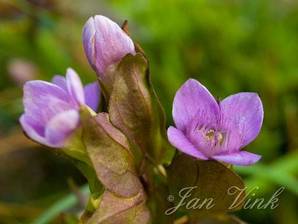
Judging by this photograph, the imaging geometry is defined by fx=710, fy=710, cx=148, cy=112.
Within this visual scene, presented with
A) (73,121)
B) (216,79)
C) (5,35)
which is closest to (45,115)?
(73,121)

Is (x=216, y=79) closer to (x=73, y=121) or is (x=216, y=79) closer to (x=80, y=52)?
(x=80, y=52)

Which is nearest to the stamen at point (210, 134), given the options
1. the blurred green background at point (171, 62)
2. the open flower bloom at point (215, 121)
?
the open flower bloom at point (215, 121)

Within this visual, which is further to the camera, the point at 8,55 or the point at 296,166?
the point at 8,55

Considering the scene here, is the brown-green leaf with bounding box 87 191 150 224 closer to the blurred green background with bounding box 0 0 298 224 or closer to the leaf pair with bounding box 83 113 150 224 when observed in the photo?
the leaf pair with bounding box 83 113 150 224

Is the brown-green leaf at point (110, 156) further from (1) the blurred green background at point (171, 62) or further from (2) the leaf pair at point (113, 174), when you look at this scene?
(1) the blurred green background at point (171, 62)

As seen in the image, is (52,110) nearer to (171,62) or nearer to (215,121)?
(215,121)

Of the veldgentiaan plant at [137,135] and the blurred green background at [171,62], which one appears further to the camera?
the blurred green background at [171,62]
